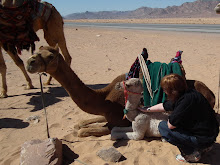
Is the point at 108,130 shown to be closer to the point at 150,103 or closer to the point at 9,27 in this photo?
the point at 150,103

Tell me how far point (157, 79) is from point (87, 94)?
3.83 ft

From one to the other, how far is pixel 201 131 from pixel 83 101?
1.81 meters

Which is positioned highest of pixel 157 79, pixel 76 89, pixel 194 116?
pixel 157 79

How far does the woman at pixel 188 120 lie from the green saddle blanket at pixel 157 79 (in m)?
0.62

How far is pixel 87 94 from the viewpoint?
12.7 ft

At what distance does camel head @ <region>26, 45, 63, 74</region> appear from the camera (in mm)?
3244

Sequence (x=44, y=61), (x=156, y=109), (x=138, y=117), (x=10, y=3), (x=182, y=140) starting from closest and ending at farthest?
(x=182, y=140)
(x=44, y=61)
(x=156, y=109)
(x=138, y=117)
(x=10, y=3)

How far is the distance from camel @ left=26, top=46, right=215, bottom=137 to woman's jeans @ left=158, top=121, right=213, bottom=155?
0.94 meters

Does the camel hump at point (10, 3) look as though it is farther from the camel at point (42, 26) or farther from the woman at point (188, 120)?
the woman at point (188, 120)

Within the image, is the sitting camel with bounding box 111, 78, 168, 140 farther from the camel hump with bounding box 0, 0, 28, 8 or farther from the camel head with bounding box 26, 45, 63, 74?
the camel hump with bounding box 0, 0, 28, 8

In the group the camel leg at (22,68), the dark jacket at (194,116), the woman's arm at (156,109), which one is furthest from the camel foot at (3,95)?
the dark jacket at (194,116)

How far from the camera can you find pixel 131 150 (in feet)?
11.8

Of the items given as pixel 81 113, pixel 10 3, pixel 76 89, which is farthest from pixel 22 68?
pixel 76 89

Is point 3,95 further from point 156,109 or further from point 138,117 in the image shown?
point 156,109
